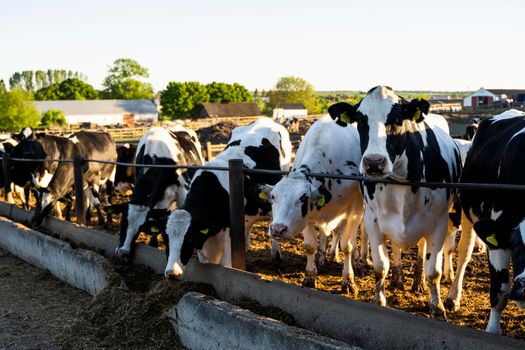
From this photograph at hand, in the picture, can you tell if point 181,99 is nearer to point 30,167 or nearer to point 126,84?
point 126,84

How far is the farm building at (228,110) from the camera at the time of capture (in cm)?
9619

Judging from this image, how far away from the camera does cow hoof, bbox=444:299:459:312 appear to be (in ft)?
19.2

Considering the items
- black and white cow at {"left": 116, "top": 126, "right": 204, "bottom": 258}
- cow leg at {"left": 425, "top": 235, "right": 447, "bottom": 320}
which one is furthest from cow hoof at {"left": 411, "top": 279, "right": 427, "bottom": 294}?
black and white cow at {"left": 116, "top": 126, "right": 204, "bottom": 258}

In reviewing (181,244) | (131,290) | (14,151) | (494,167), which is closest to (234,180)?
(181,244)

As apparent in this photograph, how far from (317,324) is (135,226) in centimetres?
388

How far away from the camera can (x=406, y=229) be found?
214 inches

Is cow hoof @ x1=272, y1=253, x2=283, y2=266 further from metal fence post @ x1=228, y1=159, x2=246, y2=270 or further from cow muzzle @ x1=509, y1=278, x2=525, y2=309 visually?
cow muzzle @ x1=509, y1=278, x2=525, y2=309

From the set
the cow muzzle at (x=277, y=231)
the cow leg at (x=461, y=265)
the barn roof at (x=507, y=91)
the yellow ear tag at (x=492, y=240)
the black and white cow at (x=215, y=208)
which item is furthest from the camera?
the barn roof at (x=507, y=91)

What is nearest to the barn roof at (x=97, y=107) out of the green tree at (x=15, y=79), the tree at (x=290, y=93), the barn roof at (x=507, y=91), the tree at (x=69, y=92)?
the tree at (x=69, y=92)

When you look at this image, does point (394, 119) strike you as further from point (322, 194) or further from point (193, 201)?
point (193, 201)

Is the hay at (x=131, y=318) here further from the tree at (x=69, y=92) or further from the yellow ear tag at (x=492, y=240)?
the tree at (x=69, y=92)

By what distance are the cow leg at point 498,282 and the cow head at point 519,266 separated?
82cm

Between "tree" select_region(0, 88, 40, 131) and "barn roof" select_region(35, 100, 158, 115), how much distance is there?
21917 millimetres

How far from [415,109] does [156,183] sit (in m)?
4.57
